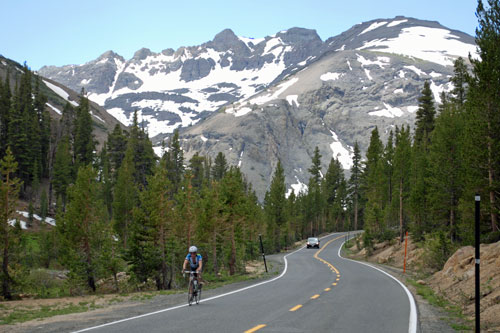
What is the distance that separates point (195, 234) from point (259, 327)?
100.0 feet

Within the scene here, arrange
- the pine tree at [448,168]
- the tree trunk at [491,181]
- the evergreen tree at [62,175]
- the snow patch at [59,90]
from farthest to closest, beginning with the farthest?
the snow patch at [59,90], the evergreen tree at [62,175], the pine tree at [448,168], the tree trunk at [491,181]

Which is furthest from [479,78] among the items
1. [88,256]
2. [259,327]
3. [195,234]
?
[88,256]

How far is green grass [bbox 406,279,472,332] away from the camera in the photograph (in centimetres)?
1242

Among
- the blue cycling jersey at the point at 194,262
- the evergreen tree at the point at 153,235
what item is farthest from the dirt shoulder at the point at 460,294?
the evergreen tree at the point at 153,235

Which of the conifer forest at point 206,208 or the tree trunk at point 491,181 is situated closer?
the tree trunk at point 491,181

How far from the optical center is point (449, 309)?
15.8 meters

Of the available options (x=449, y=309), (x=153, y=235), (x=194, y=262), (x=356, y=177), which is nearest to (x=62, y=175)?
(x=153, y=235)

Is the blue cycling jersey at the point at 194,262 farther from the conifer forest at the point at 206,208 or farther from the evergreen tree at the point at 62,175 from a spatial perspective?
the evergreen tree at the point at 62,175

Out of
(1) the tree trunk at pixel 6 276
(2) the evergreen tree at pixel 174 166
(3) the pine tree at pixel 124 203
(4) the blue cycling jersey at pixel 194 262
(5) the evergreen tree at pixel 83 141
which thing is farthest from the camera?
(2) the evergreen tree at pixel 174 166

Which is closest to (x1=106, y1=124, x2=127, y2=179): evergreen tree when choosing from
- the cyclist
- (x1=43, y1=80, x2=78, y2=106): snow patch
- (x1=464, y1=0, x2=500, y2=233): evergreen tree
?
(x1=464, y1=0, x2=500, y2=233): evergreen tree

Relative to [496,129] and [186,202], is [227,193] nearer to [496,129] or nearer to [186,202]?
[186,202]

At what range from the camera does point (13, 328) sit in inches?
432

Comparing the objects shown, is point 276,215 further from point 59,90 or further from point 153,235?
point 59,90

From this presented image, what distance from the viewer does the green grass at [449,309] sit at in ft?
40.8
